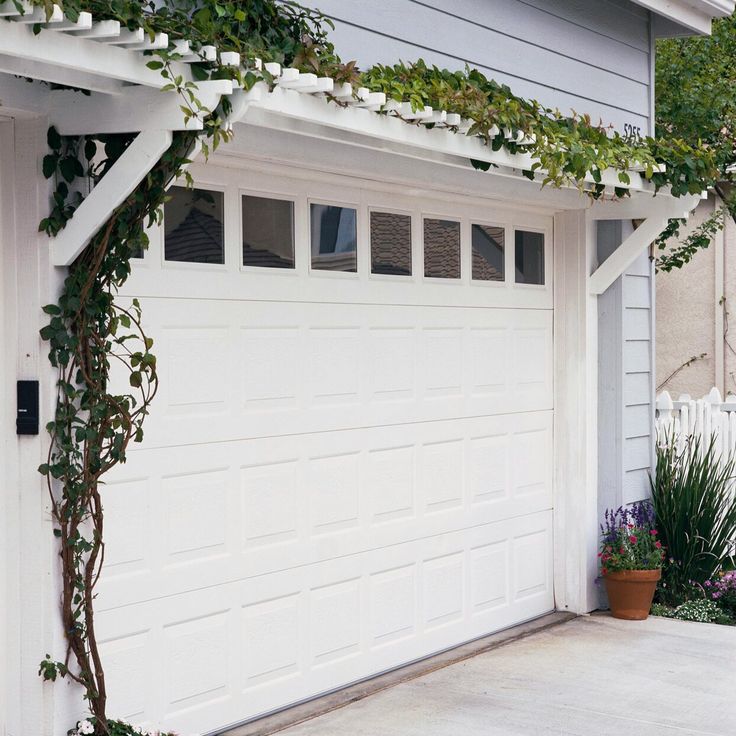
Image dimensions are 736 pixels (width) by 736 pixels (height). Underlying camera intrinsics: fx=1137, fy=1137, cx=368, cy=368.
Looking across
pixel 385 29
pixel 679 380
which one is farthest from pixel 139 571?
pixel 679 380

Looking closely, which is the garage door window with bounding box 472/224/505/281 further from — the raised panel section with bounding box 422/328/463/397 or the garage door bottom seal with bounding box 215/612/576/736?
the garage door bottom seal with bounding box 215/612/576/736

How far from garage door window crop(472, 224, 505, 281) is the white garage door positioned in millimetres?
11

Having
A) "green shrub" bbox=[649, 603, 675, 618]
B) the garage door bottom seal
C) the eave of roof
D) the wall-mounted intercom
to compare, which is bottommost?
the garage door bottom seal

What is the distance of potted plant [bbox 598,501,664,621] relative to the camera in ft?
20.8

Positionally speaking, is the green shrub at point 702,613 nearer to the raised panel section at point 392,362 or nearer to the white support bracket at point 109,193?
the raised panel section at point 392,362

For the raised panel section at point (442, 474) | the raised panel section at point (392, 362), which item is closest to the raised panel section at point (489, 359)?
the raised panel section at point (442, 474)

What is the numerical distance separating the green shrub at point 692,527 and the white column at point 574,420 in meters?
0.48

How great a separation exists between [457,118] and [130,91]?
4.57 ft

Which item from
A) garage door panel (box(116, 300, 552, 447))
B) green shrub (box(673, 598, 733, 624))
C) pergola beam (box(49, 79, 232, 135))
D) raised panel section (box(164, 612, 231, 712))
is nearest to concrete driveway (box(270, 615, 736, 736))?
green shrub (box(673, 598, 733, 624))

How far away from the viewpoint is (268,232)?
4.66 metres

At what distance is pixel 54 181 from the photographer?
3619 mm

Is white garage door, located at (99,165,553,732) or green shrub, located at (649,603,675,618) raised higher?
white garage door, located at (99,165,553,732)

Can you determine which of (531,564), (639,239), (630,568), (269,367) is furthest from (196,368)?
(630,568)

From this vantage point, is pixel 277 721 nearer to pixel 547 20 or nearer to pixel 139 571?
pixel 139 571
